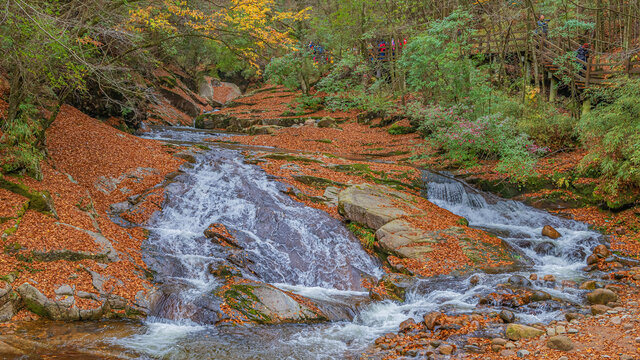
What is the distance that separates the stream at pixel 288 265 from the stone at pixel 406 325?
146 mm

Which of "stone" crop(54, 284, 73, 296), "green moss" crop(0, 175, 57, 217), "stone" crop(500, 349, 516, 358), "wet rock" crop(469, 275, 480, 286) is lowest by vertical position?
"wet rock" crop(469, 275, 480, 286)

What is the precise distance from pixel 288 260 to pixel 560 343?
5707 millimetres

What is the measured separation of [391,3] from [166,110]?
15.4m

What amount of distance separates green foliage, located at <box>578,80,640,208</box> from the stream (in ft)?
4.55

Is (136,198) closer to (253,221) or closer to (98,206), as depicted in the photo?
(98,206)

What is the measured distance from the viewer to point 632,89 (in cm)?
995

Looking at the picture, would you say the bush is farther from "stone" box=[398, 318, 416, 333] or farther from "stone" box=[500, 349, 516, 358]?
"stone" box=[500, 349, 516, 358]

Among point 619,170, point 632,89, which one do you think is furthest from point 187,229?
point 632,89

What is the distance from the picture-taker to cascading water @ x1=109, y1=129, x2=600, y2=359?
5895 millimetres

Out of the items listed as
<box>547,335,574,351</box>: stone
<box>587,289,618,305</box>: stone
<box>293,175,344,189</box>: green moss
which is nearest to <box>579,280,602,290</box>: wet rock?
<box>587,289,618,305</box>: stone

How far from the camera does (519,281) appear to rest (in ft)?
25.0

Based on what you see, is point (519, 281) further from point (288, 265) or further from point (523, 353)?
point (288, 265)

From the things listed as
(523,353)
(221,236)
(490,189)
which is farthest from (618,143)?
(221,236)

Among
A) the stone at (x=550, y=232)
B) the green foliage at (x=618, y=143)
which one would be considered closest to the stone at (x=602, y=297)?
the stone at (x=550, y=232)
